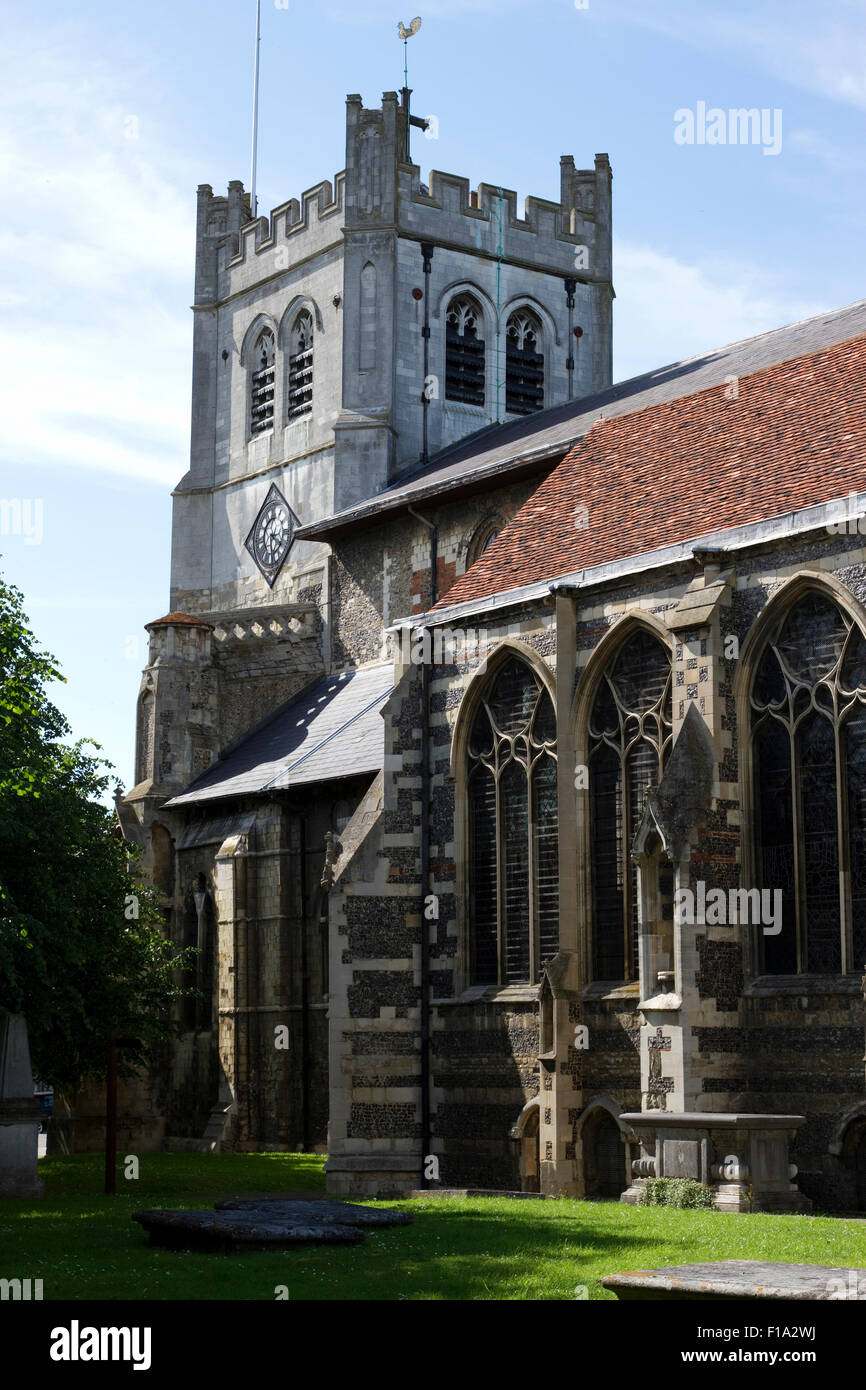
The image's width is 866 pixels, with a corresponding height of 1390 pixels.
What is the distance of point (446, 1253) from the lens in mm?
12828

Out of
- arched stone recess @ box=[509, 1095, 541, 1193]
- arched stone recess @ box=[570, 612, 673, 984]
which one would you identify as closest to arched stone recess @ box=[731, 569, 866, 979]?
arched stone recess @ box=[570, 612, 673, 984]

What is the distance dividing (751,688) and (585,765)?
2852 mm

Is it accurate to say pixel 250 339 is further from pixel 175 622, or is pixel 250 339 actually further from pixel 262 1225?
pixel 262 1225

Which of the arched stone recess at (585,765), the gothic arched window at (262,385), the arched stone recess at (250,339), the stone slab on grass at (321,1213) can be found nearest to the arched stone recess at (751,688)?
the arched stone recess at (585,765)

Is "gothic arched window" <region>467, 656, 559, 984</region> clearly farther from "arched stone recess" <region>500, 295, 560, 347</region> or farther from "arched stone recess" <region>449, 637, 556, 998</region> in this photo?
"arched stone recess" <region>500, 295, 560, 347</region>

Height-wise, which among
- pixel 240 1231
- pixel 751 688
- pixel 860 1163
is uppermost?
pixel 751 688

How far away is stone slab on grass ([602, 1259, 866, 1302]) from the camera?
7898mm

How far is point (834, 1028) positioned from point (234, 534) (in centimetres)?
2858

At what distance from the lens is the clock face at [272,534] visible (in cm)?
4200

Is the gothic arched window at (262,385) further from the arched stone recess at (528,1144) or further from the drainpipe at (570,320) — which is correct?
the arched stone recess at (528,1144)

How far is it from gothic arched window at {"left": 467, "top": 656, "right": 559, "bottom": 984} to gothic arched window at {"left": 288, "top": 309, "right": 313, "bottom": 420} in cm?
2122

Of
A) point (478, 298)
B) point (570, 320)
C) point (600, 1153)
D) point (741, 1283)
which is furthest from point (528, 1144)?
point (570, 320)

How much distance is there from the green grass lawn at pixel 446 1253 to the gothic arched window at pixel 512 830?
5.03m

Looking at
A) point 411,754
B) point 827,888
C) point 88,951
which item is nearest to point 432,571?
point 411,754
